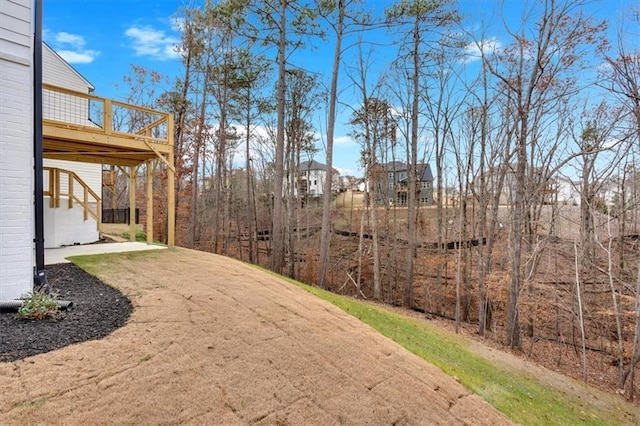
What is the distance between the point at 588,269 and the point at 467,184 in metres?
4.86

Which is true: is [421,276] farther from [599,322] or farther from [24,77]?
[24,77]

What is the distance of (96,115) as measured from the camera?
21.2 m

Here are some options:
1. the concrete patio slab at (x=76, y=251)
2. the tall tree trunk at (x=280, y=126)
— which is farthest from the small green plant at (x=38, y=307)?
the tall tree trunk at (x=280, y=126)

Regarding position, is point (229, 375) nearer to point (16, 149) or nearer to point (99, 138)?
point (16, 149)

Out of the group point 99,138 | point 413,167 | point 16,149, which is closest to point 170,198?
point 99,138

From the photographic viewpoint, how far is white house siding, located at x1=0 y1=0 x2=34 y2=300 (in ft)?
14.4

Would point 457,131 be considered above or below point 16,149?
above

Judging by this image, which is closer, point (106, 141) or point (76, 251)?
point (106, 141)

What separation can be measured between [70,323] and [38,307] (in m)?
0.45

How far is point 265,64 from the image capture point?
1622cm

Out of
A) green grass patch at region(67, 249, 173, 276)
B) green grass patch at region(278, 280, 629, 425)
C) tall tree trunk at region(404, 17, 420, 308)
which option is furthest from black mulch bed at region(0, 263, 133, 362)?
tall tree trunk at region(404, 17, 420, 308)

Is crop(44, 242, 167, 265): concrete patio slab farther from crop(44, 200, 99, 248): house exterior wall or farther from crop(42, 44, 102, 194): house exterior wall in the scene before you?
crop(42, 44, 102, 194): house exterior wall

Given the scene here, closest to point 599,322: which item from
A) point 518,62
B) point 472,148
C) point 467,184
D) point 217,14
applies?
point 467,184

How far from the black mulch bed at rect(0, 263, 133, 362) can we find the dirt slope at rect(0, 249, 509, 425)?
18 centimetres
